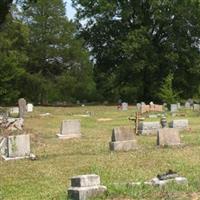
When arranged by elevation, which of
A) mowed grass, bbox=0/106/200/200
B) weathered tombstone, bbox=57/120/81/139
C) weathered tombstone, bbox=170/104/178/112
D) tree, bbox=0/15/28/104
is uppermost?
tree, bbox=0/15/28/104

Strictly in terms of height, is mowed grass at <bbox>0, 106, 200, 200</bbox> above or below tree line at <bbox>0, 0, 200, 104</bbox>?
below

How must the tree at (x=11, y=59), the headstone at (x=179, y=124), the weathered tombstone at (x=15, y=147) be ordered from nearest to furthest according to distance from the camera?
the weathered tombstone at (x=15, y=147), the headstone at (x=179, y=124), the tree at (x=11, y=59)

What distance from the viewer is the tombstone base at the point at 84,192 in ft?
29.6

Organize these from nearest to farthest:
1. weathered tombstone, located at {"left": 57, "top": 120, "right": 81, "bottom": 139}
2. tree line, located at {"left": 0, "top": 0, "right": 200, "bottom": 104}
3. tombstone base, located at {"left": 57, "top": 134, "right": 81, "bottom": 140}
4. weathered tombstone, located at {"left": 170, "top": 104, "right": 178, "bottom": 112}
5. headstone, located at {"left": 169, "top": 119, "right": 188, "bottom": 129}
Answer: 1. tombstone base, located at {"left": 57, "top": 134, "right": 81, "bottom": 140}
2. weathered tombstone, located at {"left": 57, "top": 120, "right": 81, "bottom": 139}
3. headstone, located at {"left": 169, "top": 119, "right": 188, "bottom": 129}
4. weathered tombstone, located at {"left": 170, "top": 104, "right": 178, "bottom": 112}
5. tree line, located at {"left": 0, "top": 0, "right": 200, "bottom": 104}

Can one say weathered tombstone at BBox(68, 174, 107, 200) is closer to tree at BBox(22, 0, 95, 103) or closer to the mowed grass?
the mowed grass

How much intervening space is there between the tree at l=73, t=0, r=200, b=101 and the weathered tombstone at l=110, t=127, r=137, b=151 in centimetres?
3777

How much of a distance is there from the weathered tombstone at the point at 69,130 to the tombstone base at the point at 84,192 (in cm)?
1110

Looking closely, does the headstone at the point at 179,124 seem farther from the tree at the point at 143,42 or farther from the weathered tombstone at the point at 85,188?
the tree at the point at 143,42

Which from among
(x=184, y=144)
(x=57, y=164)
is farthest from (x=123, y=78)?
(x=57, y=164)

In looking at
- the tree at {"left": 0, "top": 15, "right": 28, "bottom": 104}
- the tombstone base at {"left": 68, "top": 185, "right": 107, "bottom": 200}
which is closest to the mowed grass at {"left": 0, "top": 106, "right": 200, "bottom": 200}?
the tombstone base at {"left": 68, "top": 185, "right": 107, "bottom": 200}

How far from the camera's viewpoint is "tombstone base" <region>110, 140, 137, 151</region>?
53.0 ft

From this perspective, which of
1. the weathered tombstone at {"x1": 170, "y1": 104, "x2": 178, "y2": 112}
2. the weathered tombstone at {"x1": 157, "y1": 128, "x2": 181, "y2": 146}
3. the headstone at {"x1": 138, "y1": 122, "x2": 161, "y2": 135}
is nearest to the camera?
the weathered tombstone at {"x1": 157, "y1": 128, "x2": 181, "y2": 146}

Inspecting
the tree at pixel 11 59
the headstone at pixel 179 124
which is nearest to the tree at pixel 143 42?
the tree at pixel 11 59

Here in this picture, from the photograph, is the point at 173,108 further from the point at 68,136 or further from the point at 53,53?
the point at 53,53
